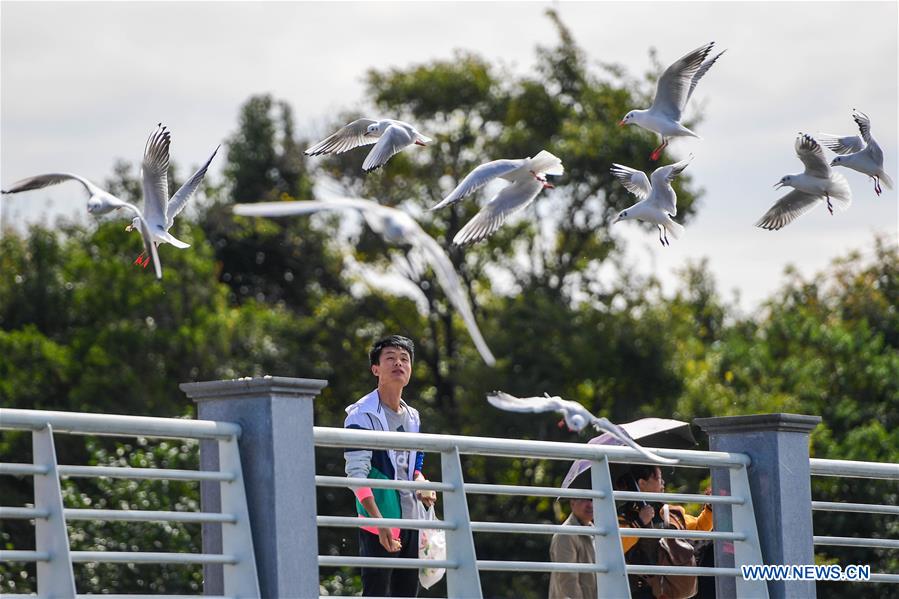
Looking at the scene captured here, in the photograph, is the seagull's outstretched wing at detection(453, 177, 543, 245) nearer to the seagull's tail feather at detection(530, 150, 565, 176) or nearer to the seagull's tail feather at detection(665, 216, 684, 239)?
the seagull's tail feather at detection(530, 150, 565, 176)

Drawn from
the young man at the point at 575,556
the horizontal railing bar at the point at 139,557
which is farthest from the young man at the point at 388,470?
the horizontal railing bar at the point at 139,557

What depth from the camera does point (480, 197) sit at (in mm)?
26406

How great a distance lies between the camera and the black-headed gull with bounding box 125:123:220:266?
6.74 metres

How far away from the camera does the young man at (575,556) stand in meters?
7.09

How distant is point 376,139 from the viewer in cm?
809

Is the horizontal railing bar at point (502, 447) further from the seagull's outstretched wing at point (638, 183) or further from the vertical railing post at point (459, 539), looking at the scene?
the seagull's outstretched wing at point (638, 183)

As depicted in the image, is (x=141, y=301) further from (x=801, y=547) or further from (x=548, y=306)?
(x=801, y=547)

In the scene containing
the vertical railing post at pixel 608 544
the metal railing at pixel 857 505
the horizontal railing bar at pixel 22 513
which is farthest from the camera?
the metal railing at pixel 857 505

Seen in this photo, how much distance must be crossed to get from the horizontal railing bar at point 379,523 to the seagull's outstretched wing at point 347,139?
9.09 feet

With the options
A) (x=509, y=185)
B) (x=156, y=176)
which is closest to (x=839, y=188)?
(x=509, y=185)

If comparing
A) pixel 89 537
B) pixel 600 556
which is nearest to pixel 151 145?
pixel 600 556

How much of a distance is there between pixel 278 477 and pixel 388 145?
8.29ft

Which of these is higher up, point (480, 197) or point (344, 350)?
point (480, 197)

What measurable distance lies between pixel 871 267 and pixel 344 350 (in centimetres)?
1030
